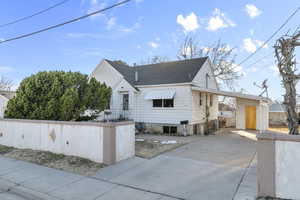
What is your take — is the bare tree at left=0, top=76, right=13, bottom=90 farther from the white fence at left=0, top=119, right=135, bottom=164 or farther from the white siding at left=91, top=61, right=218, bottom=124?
the white fence at left=0, top=119, right=135, bottom=164

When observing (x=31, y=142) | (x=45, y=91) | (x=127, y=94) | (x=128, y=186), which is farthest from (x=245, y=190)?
(x=127, y=94)

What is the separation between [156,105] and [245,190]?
9.77m

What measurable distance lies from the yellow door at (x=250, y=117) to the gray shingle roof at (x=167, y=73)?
19.9 ft

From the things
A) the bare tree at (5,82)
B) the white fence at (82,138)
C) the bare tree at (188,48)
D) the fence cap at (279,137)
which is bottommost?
the white fence at (82,138)

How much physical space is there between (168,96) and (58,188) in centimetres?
924

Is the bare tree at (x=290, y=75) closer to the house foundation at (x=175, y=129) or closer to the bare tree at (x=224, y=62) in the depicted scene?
the house foundation at (x=175, y=129)

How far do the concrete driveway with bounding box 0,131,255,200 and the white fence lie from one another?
538 millimetres

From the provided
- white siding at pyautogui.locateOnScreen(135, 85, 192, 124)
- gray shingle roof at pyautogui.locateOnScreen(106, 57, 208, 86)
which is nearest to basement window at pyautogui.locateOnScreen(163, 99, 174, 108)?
white siding at pyautogui.locateOnScreen(135, 85, 192, 124)

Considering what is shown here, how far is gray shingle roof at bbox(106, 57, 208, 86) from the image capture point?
1326 cm

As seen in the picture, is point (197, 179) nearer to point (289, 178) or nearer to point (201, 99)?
point (289, 178)

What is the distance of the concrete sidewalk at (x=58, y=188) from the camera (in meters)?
3.95

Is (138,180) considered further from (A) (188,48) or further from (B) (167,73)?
(A) (188,48)

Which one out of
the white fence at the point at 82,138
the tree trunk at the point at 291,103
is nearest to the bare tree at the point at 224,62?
the tree trunk at the point at 291,103

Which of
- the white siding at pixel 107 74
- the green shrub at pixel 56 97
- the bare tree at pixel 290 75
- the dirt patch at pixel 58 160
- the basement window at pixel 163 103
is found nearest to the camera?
the bare tree at pixel 290 75
